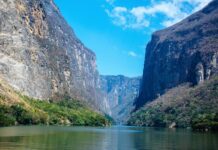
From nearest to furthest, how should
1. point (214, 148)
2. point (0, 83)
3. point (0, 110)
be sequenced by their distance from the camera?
point (214, 148) → point (0, 110) → point (0, 83)

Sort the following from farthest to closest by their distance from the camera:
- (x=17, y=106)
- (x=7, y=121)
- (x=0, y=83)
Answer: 1. (x=0, y=83)
2. (x=17, y=106)
3. (x=7, y=121)

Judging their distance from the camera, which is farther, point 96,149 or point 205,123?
point 205,123

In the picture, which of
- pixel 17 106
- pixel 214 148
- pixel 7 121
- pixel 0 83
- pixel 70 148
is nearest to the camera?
pixel 70 148

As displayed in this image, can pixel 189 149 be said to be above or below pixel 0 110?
below

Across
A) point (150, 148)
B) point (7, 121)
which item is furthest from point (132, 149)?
point (7, 121)

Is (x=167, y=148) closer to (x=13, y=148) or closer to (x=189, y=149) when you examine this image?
(x=189, y=149)

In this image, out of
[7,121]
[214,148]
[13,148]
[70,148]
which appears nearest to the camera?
[13,148]

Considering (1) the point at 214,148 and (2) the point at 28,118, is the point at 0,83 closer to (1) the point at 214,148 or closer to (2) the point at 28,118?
(2) the point at 28,118

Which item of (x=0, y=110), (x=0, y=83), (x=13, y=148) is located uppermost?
(x=0, y=83)

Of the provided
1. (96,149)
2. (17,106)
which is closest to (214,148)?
(96,149)
